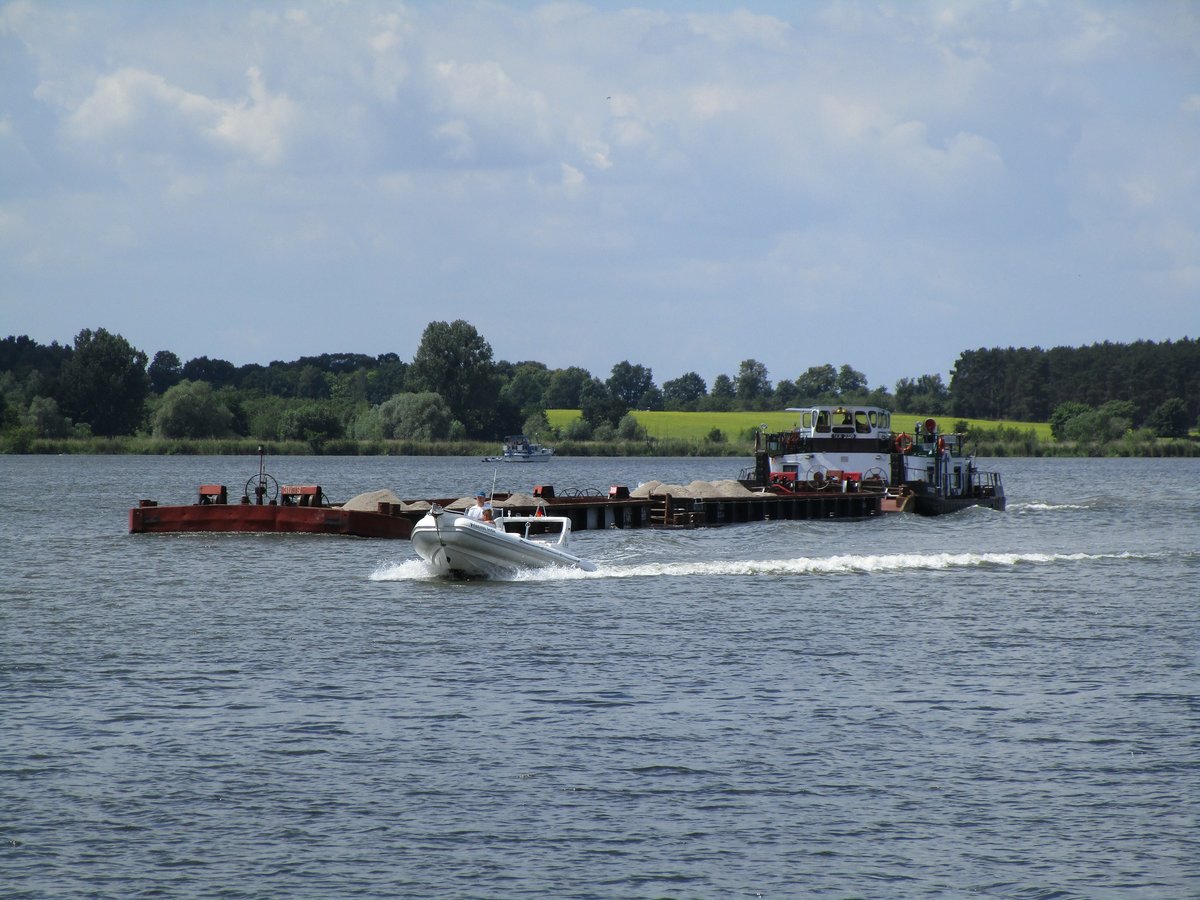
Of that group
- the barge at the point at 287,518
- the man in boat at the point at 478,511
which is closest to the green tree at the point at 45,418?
the barge at the point at 287,518

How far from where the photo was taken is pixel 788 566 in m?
46.4

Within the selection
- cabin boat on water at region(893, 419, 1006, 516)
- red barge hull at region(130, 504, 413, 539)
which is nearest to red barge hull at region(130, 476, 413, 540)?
red barge hull at region(130, 504, 413, 539)

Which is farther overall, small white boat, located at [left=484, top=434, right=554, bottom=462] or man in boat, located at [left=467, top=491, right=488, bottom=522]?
small white boat, located at [left=484, top=434, right=554, bottom=462]

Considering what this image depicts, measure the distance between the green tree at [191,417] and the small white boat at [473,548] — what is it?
Result: 140 meters

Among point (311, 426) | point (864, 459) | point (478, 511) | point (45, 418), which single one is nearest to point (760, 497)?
point (864, 459)

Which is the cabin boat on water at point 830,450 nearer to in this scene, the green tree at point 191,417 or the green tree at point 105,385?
the green tree at point 191,417

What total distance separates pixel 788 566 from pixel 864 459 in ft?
109

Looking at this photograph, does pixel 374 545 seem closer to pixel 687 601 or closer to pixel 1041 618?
pixel 687 601

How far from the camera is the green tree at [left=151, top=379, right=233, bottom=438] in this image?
569 feet

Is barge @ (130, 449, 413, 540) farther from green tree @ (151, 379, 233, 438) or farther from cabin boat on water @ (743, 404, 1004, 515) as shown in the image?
green tree @ (151, 379, 233, 438)

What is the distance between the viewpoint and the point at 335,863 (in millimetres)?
15984

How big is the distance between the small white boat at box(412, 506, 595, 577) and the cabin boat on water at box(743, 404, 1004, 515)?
3580 cm

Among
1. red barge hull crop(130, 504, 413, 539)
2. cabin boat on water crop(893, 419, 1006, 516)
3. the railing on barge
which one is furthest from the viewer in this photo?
cabin boat on water crop(893, 419, 1006, 516)

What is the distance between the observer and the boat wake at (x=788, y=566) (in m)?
42.1
